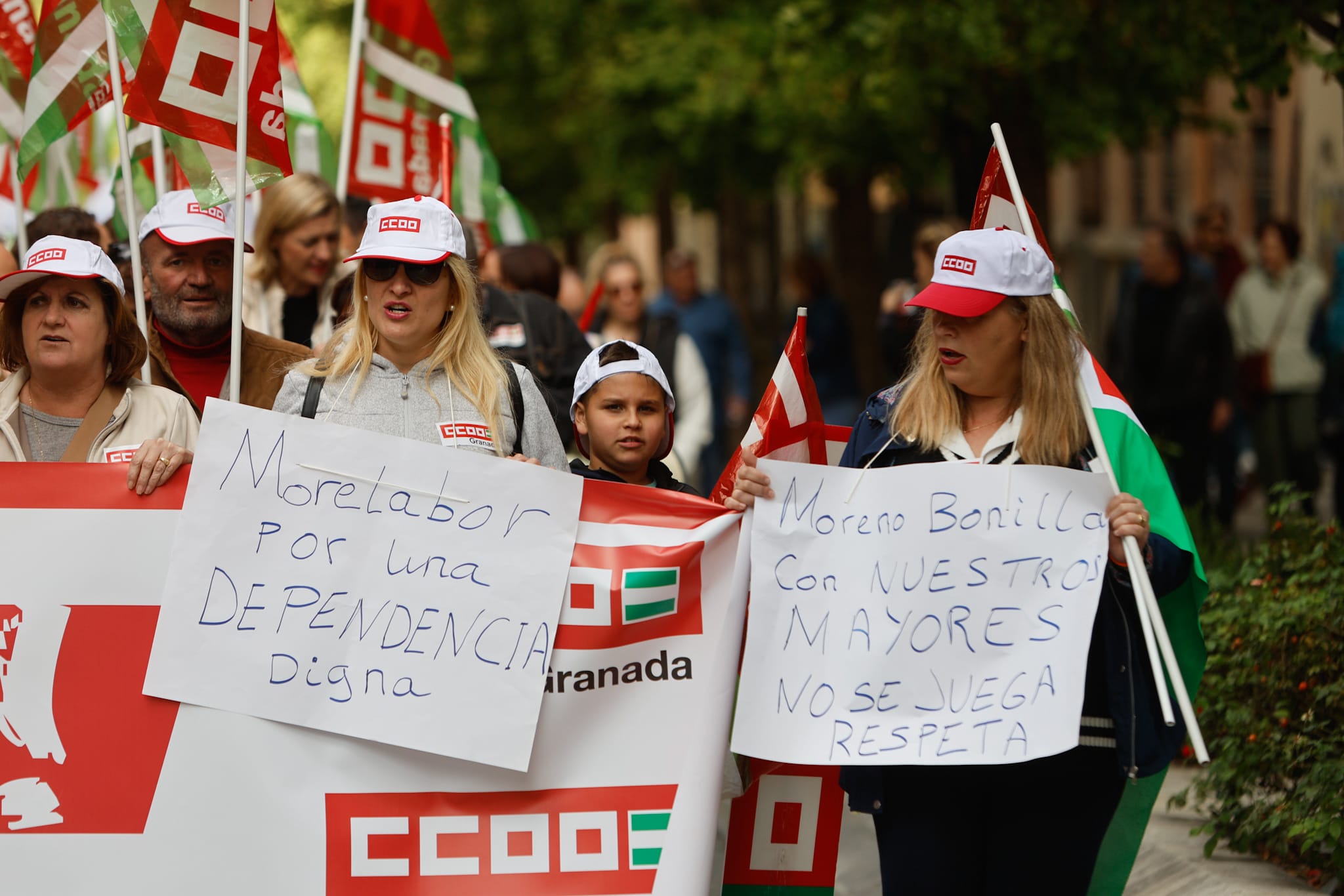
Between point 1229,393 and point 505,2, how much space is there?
11181 mm

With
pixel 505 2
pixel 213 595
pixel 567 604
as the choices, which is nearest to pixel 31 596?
pixel 213 595

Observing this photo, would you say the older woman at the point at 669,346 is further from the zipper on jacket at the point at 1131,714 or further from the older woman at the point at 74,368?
the zipper on jacket at the point at 1131,714

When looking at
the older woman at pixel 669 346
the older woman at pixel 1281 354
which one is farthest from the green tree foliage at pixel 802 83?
the older woman at pixel 669 346

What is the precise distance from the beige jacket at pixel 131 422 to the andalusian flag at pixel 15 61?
2512 mm

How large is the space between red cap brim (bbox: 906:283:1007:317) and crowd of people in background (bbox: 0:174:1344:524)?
2374 mm

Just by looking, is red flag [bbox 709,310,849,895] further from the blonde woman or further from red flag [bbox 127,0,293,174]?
the blonde woman

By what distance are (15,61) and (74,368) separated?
108 inches

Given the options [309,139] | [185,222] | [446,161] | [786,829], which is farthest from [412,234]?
[309,139]

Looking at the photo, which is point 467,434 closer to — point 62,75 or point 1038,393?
point 1038,393

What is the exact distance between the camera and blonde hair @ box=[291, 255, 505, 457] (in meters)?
4.33

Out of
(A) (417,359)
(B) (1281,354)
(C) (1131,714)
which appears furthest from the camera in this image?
(B) (1281,354)

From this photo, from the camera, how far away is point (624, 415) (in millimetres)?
4602

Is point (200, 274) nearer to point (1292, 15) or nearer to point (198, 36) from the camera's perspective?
point (198, 36)

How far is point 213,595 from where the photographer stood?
4.08 metres
